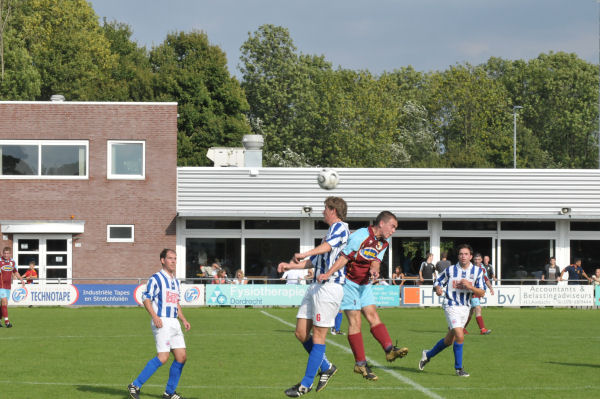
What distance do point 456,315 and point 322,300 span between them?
11.4 feet

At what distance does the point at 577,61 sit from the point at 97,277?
54715 millimetres

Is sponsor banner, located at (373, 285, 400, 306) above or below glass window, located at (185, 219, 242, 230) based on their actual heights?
below

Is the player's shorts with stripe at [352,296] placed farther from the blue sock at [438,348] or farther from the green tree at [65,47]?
the green tree at [65,47]

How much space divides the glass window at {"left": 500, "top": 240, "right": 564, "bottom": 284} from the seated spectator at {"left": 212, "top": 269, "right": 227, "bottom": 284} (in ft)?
34.7

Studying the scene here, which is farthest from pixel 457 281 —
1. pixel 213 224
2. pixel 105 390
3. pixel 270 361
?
pixel 213 224

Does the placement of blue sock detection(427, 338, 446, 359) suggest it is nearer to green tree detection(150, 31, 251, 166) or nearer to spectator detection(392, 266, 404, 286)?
spectator detection(392, 266, 404, 286)

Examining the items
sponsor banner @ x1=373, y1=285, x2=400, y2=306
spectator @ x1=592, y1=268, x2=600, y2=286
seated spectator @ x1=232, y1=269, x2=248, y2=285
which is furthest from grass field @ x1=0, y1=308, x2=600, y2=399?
spectator @ x1=592, y1=268, x2=600, y2=286

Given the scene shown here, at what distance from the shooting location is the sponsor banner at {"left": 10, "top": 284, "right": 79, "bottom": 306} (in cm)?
3041

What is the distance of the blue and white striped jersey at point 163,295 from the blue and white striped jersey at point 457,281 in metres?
4.39

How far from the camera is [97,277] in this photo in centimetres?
3403

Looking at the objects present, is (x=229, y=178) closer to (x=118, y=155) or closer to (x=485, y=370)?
(x=118, y=155)

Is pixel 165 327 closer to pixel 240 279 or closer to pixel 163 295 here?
pixel 163 295

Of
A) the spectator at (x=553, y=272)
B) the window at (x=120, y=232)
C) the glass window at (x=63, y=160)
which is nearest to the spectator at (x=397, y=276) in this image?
the spectator at (x=553, y=272)

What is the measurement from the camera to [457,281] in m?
13.2
